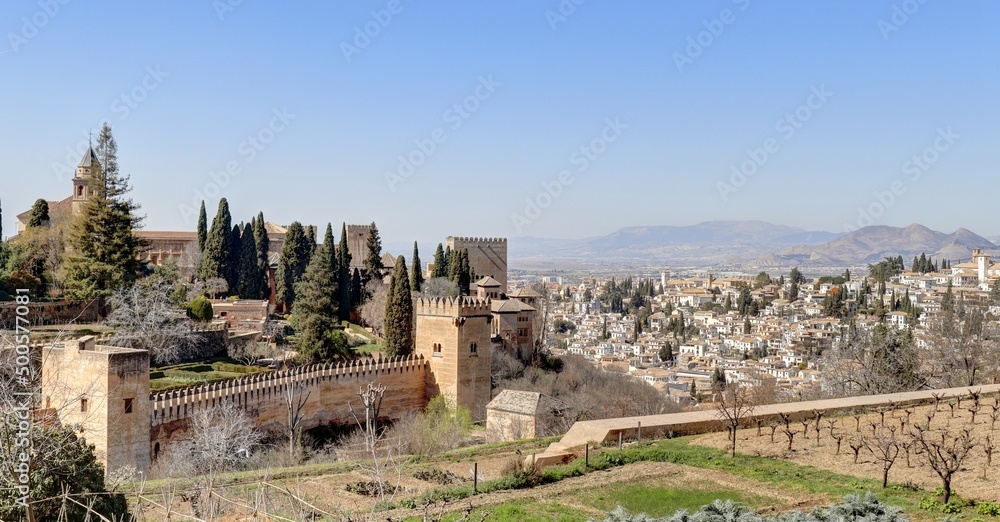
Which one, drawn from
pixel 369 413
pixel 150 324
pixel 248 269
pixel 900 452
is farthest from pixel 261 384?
pixel 248 269

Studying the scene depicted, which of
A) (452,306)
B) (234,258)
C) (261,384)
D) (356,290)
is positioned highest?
(234,258)

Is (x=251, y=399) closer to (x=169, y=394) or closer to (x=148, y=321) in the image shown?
(x=169, y=394)

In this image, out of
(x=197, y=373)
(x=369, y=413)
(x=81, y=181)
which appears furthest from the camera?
(x=81, y=181)

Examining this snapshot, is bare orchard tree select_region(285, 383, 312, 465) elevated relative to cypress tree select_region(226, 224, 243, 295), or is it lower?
lower

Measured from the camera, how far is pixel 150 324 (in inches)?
1036

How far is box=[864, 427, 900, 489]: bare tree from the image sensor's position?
414 inches

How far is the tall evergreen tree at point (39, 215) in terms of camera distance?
33.8 m

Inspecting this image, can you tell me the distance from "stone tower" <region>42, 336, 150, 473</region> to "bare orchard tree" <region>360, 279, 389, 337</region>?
63.2 feet

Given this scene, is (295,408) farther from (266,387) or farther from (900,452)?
(900,452)

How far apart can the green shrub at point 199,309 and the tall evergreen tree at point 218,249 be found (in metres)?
5.93

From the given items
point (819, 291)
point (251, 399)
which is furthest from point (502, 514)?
point (819, 291)

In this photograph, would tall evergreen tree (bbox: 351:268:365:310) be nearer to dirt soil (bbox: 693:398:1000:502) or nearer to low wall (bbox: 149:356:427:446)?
low wall (bbox: 149:356:427:446)

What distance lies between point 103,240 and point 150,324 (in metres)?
4.30

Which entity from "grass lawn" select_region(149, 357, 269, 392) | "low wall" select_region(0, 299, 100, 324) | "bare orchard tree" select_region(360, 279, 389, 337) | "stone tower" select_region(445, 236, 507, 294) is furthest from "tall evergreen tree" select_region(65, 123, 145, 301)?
"stone tower" select_region(445, 236, 507, 294)
